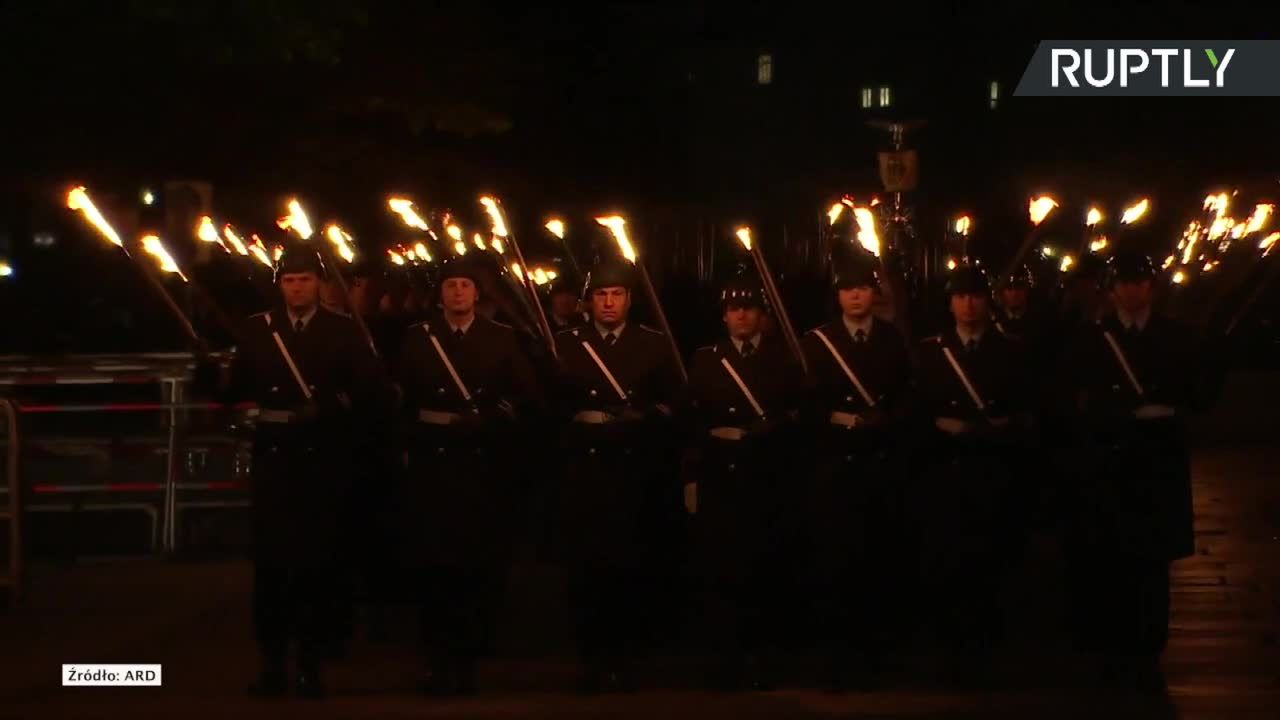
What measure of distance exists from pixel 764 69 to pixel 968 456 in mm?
67126

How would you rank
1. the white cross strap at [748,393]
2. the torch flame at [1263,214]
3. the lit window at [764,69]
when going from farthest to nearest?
the lit window at [764,69]
the torch flame at [1263,214]
the white cross strap at [748,393]

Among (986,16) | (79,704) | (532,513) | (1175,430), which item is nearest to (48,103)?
(532,513)

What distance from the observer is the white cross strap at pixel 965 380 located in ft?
34.1

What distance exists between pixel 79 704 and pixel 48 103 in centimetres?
1196

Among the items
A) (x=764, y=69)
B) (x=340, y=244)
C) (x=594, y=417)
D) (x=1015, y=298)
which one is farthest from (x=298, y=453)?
(x=764, y=69)

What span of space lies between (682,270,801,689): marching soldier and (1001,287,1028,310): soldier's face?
12.5ft

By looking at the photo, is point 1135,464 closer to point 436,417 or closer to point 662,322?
point 662,322

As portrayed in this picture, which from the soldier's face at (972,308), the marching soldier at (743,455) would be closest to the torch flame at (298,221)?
the marching soldier at (743,455)

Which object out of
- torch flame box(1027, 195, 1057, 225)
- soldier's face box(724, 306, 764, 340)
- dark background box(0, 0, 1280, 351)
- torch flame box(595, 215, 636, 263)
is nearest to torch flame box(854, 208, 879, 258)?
torch flame box(1027, 195, 1057, 225)

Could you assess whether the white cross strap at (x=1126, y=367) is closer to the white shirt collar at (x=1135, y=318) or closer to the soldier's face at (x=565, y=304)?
the white shirt collar at (x=1135, y=318)

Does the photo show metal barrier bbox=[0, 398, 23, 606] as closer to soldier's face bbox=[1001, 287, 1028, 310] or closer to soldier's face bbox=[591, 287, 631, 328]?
soldier's face bbox=[591, 287, 631, 328]

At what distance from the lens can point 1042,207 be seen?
1222cm
